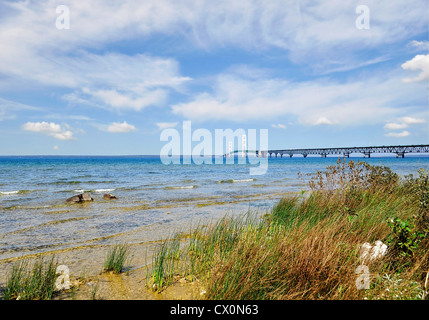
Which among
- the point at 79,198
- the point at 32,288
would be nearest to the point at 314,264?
the point at 32,288

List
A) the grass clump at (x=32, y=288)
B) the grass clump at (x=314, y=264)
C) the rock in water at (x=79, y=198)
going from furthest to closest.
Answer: the rock in water at (x=79, y=198) < the grass clump at (x=32, y=288) < the grass clump at (x=314, y=264)

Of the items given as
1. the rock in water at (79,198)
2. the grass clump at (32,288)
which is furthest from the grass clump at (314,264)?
the rock in water at (79,198)

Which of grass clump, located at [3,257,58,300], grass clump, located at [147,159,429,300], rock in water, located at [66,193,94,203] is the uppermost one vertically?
grass clump, located at [147,159,429,300]

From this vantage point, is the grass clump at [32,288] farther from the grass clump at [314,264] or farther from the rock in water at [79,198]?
the rock in water at [79,198]

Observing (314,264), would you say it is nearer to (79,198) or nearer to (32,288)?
(32,288)

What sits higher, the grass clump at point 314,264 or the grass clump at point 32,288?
the grass clump at point 314,264

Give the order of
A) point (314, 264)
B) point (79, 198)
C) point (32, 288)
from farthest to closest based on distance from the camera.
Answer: point (79, 198), point (32, 288), point (314, 264)

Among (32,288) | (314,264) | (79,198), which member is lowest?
(79,198)

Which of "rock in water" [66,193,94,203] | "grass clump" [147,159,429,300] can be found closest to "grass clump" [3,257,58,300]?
"grass clump" [147,159,429,300]

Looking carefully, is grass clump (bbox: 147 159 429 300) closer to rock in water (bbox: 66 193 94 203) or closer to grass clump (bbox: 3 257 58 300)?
grass clump (bbox: 3 257 58 300)

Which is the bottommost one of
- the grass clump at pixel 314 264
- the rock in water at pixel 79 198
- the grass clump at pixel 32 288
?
the rock in water at pixel 79 198

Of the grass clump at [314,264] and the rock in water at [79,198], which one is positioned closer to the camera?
the grass clump at [314,264]

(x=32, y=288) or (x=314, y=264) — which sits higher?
(x=314, y=264)
